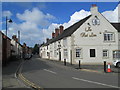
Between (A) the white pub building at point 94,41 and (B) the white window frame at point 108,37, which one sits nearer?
(A) the white pub building at point 94,41

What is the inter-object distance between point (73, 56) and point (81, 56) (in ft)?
4.84

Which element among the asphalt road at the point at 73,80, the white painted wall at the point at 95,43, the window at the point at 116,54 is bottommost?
the asphalt road at the point at 73,80

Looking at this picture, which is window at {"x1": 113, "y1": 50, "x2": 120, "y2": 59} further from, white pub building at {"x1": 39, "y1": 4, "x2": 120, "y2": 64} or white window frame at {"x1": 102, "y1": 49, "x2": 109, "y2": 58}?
white window frame at {"x1": 102, "y1": 49, "x2": 109, "y2": 58}

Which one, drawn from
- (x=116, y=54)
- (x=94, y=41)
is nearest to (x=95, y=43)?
(x=94, y=41)

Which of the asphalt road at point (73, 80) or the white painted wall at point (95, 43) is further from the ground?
the white painted wall at point (95, 43)

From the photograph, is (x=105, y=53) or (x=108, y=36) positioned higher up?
(x=108, y=36)

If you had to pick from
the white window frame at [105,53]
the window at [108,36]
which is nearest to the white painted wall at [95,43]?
the white window frame at [105,53]

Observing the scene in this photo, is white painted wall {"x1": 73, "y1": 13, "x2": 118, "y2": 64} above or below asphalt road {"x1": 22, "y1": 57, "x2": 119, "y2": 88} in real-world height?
above

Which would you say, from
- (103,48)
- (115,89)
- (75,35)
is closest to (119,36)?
(103,48)

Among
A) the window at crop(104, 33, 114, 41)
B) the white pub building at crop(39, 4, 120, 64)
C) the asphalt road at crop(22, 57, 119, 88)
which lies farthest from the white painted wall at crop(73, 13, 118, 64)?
the asphalt road at crop(22, 57, 119, 88)

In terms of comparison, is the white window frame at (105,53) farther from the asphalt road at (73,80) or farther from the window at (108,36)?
the asphalt road at (73,80)

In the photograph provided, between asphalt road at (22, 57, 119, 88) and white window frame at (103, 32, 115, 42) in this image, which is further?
white window frame at (103, 32, 115, 42)

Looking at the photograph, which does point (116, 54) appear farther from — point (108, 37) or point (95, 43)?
point (95, 43)

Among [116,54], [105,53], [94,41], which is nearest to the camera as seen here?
[94,41]
